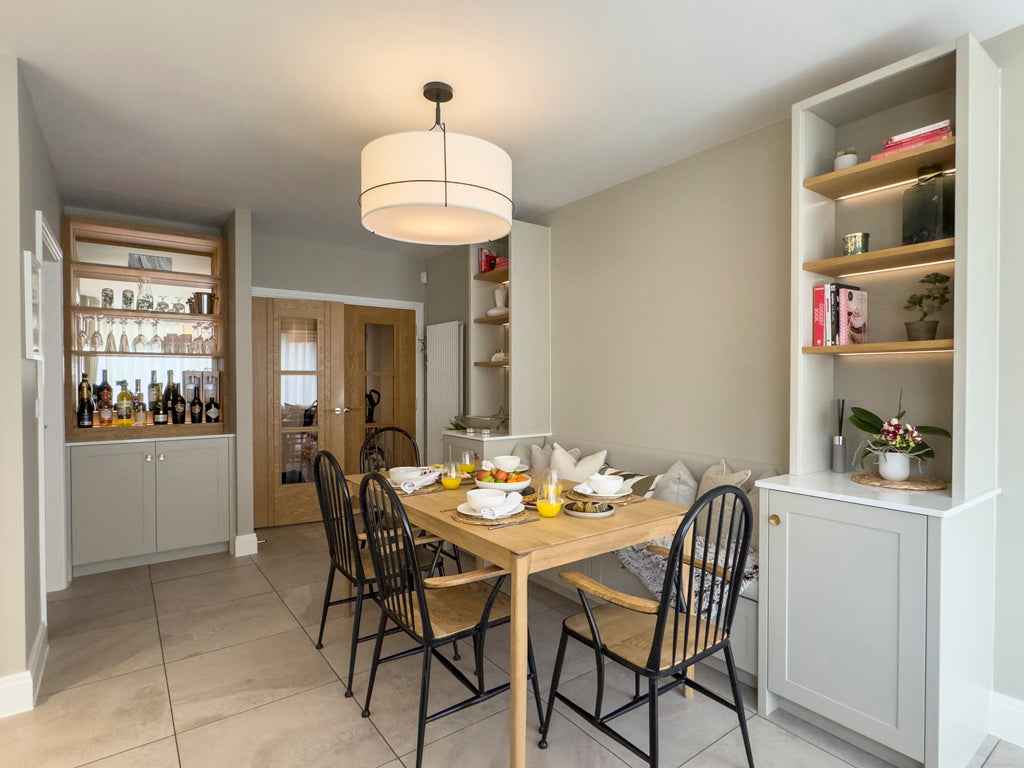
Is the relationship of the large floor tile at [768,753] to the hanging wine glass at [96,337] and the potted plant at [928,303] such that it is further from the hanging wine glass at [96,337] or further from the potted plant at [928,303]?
the hanging wine glass at [96,337]

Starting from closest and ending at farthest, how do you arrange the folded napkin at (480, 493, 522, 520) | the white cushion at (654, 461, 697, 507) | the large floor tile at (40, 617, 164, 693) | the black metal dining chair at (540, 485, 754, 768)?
the black metal dining chair at (540, 485, 754, 768) → the folded napkin at (480, 493, 522, 520) → the large floor tile at (40, 617, 164, 693) → the white cushion at (654, 461, 697, 507)

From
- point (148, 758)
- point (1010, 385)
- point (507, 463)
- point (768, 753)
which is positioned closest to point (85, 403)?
point (148, 758)

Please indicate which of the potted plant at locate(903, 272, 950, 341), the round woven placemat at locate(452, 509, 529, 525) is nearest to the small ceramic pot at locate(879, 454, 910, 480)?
A: the potted plant at locate(903, 272, 950, 341)

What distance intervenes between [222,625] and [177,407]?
6.69ft

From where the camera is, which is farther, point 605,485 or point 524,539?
point 605,485

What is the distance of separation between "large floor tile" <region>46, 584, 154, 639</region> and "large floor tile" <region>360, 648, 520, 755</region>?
166 cm

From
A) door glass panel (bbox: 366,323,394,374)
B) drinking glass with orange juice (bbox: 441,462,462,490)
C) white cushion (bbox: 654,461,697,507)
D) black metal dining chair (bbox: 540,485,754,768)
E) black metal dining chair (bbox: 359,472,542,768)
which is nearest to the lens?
black metal dining chair (bbox: 540,485,754,768)

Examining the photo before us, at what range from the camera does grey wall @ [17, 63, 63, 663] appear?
2.34m

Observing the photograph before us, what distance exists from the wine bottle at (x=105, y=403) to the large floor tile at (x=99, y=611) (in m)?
1.26

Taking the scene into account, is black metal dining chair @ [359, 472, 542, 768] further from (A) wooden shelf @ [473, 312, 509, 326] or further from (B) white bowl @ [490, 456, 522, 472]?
(A) wooden shelf @ [473, 312, 509, 326]

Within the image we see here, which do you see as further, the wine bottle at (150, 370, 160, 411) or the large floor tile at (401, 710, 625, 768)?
the wine bottle at (150, 370, 160, 411)

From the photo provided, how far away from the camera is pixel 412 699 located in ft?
7.71

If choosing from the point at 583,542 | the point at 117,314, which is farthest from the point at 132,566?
the point at 583,542

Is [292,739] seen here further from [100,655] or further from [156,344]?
[156,344]
